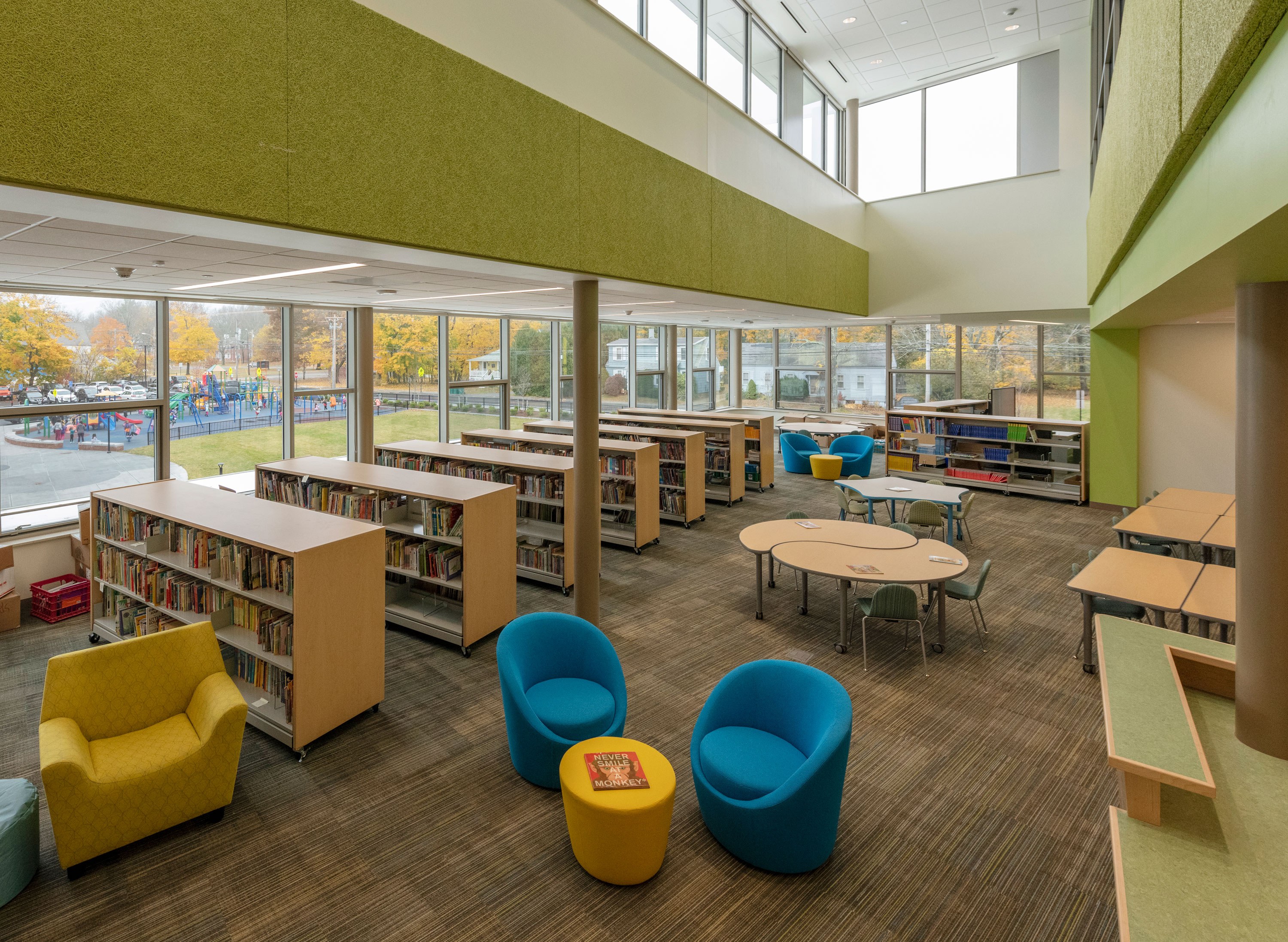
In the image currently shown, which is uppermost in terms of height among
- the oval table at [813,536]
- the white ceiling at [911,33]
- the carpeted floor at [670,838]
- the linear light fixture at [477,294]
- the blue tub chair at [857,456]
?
the white ceiling at [911,33]

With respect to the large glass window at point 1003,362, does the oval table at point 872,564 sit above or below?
below

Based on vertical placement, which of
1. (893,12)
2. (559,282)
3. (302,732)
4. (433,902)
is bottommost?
(433,902)

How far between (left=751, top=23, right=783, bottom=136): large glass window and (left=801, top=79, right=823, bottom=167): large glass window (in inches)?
40.4

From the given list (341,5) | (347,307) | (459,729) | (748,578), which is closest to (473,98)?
(341,5)

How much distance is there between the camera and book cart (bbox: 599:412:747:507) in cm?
1153

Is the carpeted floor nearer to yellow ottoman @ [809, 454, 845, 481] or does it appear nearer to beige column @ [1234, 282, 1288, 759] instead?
beige column @ [1234, 282, 1288, 759]

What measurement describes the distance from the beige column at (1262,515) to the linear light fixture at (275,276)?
509cm

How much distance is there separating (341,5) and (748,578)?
646cm

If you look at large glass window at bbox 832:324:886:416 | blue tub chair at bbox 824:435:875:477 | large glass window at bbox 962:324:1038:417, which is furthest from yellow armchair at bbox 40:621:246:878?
large glass window at bbox 832:324:886:416

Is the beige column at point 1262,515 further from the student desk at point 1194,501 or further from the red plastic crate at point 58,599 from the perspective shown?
the red plastic crate at point 58,599

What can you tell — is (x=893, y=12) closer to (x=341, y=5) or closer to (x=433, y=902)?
(x=341, y=5)

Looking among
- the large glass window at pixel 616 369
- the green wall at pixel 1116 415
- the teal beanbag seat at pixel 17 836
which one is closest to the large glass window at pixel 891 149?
the green wall at pixel 1116 415

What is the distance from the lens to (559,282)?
6.14 metres

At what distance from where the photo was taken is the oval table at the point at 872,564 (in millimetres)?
5594
